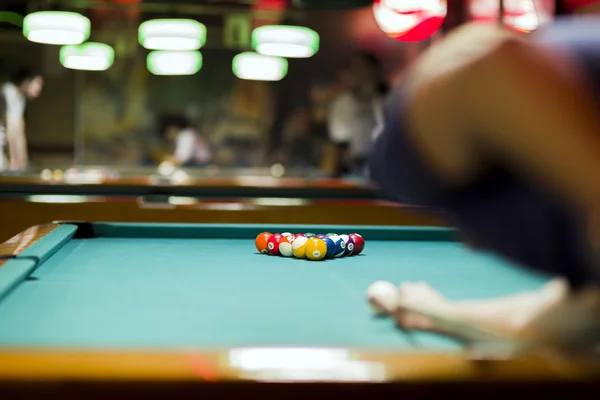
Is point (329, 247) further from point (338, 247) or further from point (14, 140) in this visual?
point (14, 140)

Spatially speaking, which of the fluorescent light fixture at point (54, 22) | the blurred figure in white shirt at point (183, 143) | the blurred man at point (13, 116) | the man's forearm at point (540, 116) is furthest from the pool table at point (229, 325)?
the blurred figure in white shirt at point (183, 143)

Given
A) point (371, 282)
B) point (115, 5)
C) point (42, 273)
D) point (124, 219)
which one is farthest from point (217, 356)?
point (115, 5)

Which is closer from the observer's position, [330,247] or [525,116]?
[525,116]

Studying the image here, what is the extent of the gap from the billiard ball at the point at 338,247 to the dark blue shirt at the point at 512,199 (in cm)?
108

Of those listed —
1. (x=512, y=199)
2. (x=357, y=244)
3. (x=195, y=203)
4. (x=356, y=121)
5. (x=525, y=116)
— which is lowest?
(x=356, y=121)

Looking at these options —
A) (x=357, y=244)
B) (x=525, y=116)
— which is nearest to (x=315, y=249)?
(x=357, y=244)

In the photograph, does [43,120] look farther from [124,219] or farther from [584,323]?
[584,323]

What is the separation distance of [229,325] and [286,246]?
34.9 inches

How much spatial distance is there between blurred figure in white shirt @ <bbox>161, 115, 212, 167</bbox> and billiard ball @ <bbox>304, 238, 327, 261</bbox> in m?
7.33

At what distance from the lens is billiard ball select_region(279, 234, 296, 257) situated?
6.99 feet

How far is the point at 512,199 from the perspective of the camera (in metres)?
0.97

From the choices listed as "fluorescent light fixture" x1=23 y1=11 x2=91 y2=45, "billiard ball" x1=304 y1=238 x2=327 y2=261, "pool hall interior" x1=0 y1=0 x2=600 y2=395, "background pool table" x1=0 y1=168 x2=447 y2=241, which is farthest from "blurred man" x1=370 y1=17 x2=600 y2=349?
"fluorescent light fixture" x1=23 y1=11 x2=91 y2=45

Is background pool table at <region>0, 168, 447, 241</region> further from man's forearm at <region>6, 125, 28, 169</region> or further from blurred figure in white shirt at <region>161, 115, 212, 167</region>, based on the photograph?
blurred figure in white shirt at <region>161, 115, 212, 167</region>

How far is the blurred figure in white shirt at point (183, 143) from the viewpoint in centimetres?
937
